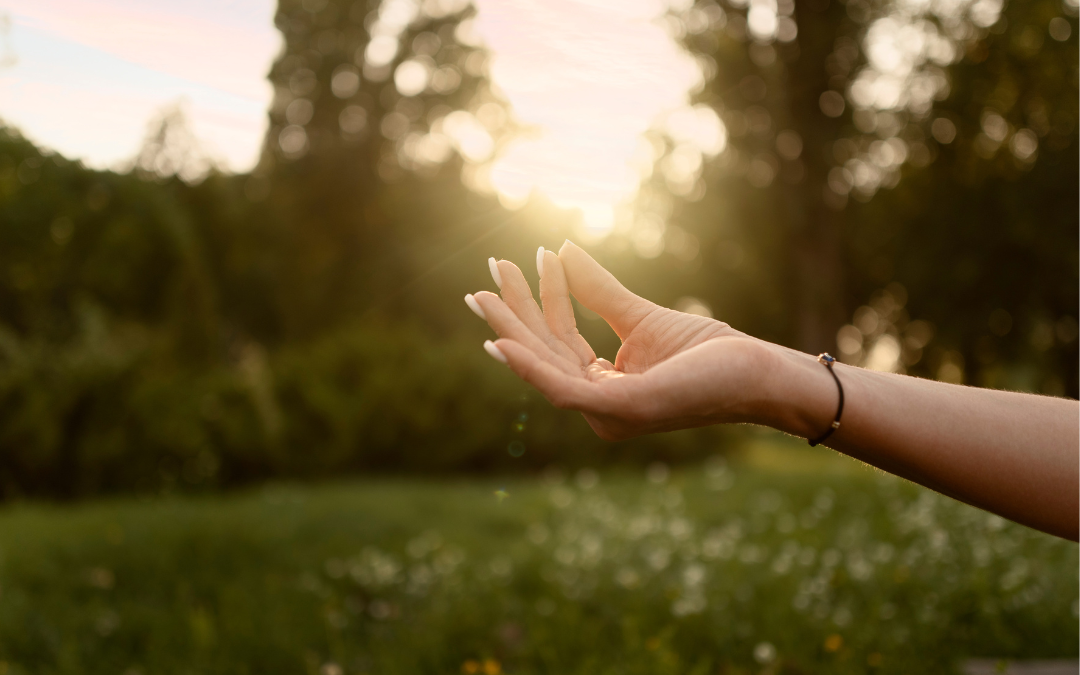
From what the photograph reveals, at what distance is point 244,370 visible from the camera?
873 cm

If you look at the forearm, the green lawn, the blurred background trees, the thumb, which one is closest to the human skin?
the forearm

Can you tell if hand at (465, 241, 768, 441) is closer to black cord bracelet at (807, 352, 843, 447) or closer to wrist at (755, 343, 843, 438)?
wrist at (755, 343, 843, 438)

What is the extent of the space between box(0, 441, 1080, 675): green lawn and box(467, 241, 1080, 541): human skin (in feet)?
4.04

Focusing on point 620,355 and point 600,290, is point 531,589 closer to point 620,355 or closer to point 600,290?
point 620,355

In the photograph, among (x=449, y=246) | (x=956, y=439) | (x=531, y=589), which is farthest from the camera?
(x=449, y=246)

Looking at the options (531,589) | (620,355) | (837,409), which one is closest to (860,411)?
(837,409)

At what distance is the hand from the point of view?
1.51 meters

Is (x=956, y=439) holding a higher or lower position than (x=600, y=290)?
lower

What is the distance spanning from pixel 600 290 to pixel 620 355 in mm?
208

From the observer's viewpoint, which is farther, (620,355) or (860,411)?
(620,355)

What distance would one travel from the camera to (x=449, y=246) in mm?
19203

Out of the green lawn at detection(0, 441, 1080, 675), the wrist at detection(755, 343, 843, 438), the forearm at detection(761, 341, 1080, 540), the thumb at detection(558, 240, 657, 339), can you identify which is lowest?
the green lawn at detection(0, 441, 1080, 675)

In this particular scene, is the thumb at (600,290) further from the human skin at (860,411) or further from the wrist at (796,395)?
the wrist at (796,395)

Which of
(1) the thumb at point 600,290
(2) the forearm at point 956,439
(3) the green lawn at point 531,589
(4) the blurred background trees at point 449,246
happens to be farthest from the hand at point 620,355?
(4) the blurred background trees at point 449,246
